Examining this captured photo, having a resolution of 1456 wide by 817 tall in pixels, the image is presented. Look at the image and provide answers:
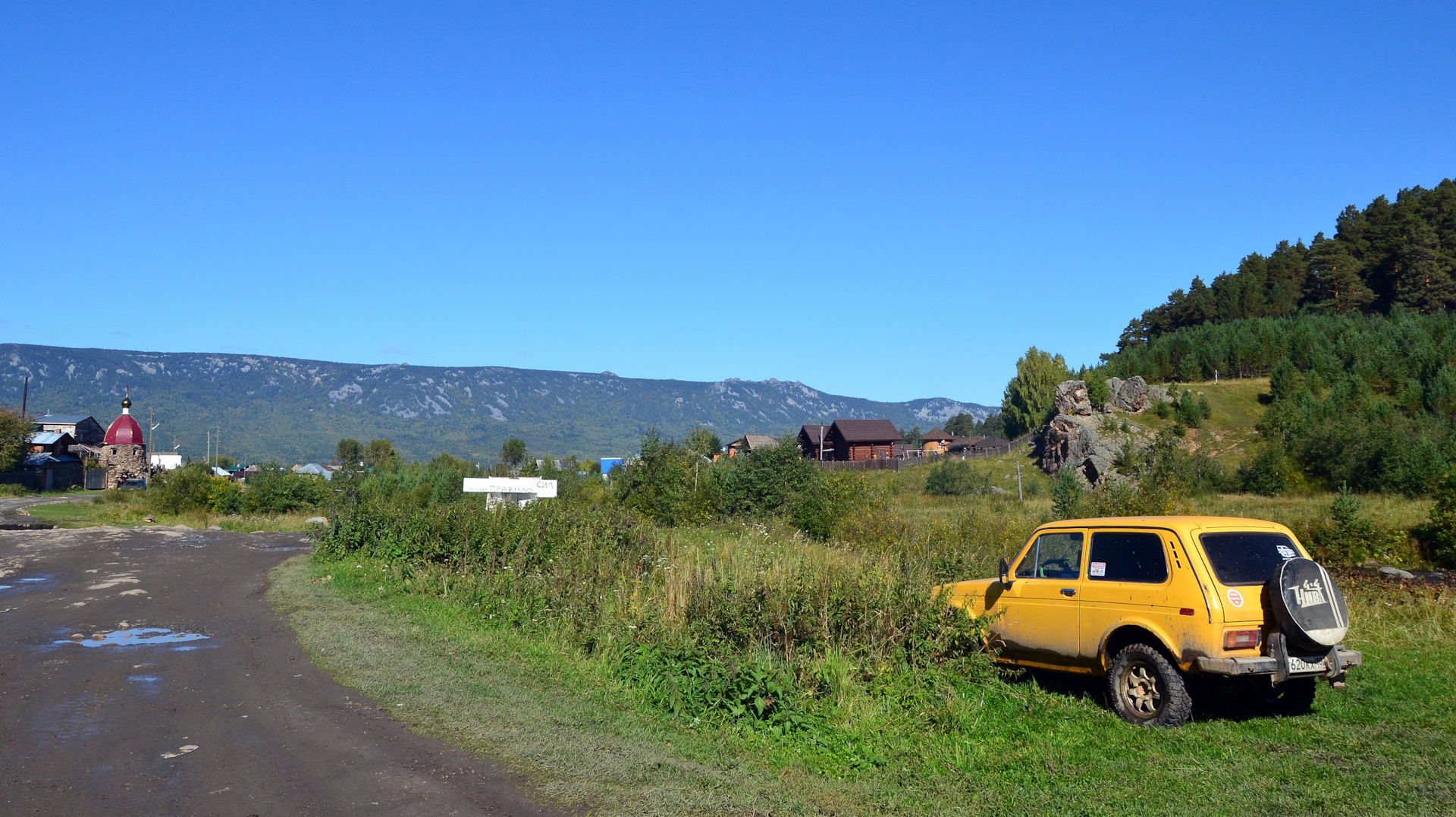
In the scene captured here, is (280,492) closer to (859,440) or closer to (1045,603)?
(1045,603)

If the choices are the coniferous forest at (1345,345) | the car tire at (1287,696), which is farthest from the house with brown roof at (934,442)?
the car tire at (1287,696)

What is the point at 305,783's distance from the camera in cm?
665

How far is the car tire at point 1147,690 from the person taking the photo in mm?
8266

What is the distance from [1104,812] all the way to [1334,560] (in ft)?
61.1

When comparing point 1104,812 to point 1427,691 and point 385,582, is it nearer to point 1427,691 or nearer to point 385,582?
point 1427,691

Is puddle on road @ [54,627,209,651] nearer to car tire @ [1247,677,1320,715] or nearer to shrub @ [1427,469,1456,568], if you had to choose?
car tire @ [1247,677,1320,715]

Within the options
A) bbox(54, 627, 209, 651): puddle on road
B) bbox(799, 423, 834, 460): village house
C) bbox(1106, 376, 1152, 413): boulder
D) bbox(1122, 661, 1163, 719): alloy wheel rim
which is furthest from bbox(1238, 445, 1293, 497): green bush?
bbox(799, 423, 834, 460): village house

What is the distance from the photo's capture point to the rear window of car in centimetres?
849

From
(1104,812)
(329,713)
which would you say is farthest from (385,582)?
(1104,812)

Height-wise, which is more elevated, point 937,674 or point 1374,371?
point 1374,371

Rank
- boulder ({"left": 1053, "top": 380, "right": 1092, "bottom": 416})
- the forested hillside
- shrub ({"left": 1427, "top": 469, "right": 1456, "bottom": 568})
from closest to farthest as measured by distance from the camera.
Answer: shrub ({"left": 1427, "top": 469, "right": 1456, "bottom": 568}) < boulder ({"left": 1053, "top": 380, "right": 1092, "bottom": 416}) < the forested hillside

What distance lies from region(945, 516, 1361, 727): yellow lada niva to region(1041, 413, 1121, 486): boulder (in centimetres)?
5504

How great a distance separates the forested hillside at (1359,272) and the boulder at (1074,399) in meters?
37.4

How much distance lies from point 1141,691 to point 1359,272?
11423cm
